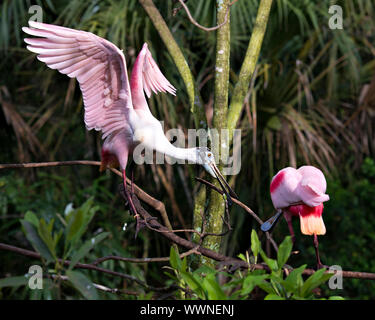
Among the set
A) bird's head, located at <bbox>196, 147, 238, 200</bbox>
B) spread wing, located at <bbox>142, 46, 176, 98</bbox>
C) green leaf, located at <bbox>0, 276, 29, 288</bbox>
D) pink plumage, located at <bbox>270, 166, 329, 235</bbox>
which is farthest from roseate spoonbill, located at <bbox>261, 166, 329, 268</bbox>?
green leaf, located at <bbox>0, 276, 29, 288</bbox>

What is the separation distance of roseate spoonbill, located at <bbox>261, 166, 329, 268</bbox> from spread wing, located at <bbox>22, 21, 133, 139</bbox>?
686 millimetres

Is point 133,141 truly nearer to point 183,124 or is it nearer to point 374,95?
point 183,124

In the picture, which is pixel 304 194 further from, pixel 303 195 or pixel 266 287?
pixel 266 287

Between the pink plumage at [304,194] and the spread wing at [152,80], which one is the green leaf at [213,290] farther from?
the spread wing at [152,80]

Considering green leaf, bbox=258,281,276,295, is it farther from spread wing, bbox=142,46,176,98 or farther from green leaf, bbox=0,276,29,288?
spread wing, bbox=142,46,176,98

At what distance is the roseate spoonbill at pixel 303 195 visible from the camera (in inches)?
88.7

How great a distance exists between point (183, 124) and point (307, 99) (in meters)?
1.11

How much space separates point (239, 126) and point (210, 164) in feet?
8.99

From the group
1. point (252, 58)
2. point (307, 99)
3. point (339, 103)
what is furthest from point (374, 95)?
point (252, 58)

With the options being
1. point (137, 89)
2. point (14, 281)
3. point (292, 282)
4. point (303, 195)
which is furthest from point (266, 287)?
point (137, 89)

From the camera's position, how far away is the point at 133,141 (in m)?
2.13

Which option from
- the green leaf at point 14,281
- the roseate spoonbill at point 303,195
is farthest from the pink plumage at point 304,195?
the green leaf at point 14,281
